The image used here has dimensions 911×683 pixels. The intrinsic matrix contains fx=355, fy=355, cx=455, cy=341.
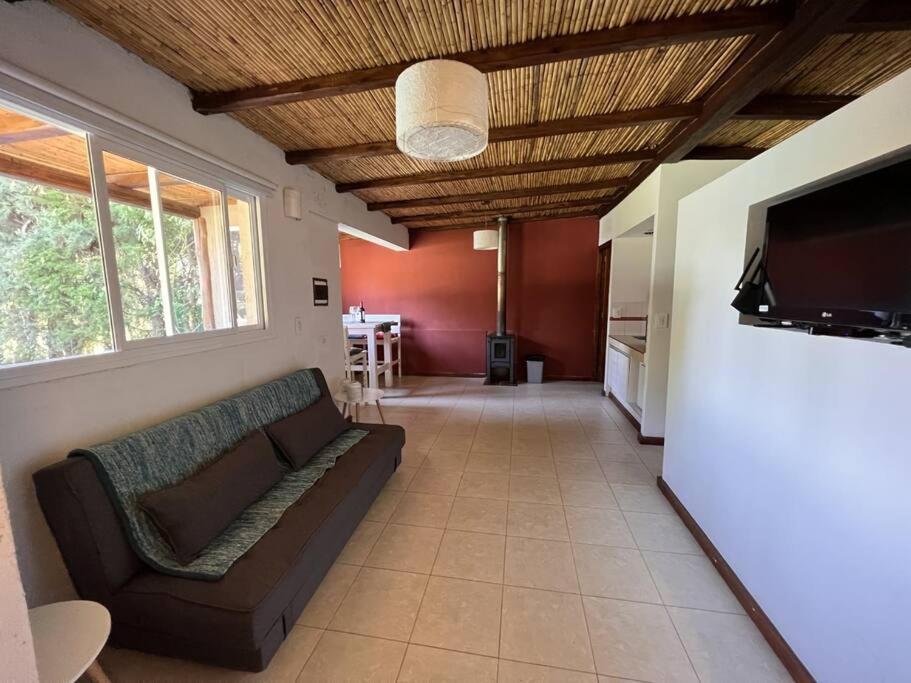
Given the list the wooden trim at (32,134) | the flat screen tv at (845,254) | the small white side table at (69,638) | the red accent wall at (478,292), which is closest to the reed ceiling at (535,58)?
the wooden trim at (32,134)

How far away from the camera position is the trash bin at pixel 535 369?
18.6 ft

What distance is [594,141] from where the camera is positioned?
2.80 m

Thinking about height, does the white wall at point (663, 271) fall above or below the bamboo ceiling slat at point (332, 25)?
below

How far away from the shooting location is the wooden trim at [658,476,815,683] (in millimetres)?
1320

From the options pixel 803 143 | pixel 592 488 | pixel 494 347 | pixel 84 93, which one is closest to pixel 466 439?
pixel 592 488

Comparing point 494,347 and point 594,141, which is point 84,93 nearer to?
point 594,141

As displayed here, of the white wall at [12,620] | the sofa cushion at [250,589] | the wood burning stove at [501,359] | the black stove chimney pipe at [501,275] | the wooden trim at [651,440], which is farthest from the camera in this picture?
the wood burning stove at [501,359]

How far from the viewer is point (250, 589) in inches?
50.8

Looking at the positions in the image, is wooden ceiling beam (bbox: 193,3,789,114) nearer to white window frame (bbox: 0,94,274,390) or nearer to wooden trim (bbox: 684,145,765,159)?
white window frame (bbox: 0,94,274,390)

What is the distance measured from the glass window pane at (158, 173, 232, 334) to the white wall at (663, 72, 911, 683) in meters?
2.94

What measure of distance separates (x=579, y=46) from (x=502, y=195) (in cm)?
243

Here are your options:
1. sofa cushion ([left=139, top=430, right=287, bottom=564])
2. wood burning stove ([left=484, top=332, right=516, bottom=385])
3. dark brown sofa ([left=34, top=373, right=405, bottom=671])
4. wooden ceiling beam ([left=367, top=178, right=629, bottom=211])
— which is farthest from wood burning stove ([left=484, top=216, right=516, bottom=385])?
dark brown sofa ([left=34, top=373, right=405, bottom=671])

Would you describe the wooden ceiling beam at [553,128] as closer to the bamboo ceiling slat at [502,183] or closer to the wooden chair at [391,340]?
the bamboo ceiling slat at [502,183]

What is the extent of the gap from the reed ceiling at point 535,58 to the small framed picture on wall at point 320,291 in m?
0.99
